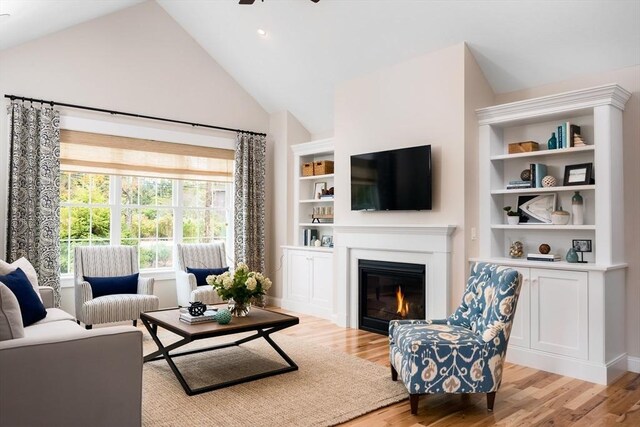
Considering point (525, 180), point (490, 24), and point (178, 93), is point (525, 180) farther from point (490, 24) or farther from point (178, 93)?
point (178, 93)

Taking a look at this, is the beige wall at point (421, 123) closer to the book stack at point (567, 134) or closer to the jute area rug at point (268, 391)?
the book stack at point (567, 134)

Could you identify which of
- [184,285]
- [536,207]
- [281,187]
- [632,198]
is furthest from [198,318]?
[632,198]

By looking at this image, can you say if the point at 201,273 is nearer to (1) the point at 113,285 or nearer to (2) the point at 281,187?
(1) the point at 113,285

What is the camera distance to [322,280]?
6.20m

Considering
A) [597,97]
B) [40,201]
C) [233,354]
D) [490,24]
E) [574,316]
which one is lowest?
[233,354]

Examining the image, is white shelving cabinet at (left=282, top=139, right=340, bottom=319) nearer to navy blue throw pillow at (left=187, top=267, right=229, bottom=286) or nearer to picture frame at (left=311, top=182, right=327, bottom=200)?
picture frame at (left=311, top=182, right=327, bottom=200)

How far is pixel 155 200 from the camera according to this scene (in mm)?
6312

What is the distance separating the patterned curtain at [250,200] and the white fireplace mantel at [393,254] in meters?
1.55

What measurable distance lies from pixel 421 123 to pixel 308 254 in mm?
2404

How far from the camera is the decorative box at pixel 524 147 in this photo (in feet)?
14.6

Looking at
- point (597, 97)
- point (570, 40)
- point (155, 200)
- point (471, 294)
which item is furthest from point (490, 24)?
point (155, 200)

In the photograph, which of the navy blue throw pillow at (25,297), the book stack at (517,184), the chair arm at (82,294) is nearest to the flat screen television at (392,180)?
the book stack at (517,184)

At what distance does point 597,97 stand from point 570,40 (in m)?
0.56

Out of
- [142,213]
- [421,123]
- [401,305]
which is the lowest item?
[401,305]
